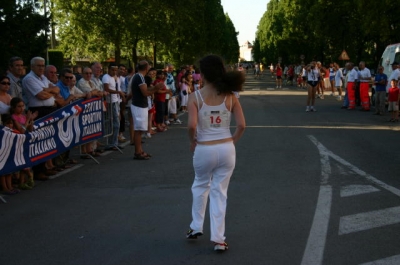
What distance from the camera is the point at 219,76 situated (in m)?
5.66

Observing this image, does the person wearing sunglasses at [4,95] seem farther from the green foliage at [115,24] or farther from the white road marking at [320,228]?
the green foliage at [115,24]

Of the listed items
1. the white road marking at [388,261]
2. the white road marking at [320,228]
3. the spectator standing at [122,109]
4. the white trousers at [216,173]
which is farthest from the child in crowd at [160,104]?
the white road marking at [388,261]

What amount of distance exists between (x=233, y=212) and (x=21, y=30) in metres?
14.2

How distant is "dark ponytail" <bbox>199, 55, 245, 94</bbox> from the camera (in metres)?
5.62

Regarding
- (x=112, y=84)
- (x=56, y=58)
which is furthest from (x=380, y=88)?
(x=56, y=58)

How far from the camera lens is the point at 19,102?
362 inches

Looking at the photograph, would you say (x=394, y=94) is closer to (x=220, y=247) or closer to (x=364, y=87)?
(x=364, y=87)

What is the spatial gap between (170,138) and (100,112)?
11.8 feet

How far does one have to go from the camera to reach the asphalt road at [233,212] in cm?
574

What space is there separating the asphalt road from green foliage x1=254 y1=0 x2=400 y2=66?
23420 millimetres

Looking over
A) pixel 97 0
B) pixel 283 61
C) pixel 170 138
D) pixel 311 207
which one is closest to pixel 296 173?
pixel 311 207

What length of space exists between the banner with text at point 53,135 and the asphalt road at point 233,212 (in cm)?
50

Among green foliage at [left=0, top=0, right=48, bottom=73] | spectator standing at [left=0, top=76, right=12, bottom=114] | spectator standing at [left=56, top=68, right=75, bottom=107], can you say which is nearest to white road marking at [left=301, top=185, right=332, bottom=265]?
spectator standing at [left=0, top=76, right=12, bottom=114]

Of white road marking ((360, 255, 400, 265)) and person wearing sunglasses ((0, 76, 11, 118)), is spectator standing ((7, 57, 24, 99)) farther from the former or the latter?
white road marking ((360, 255, 400, 265))
